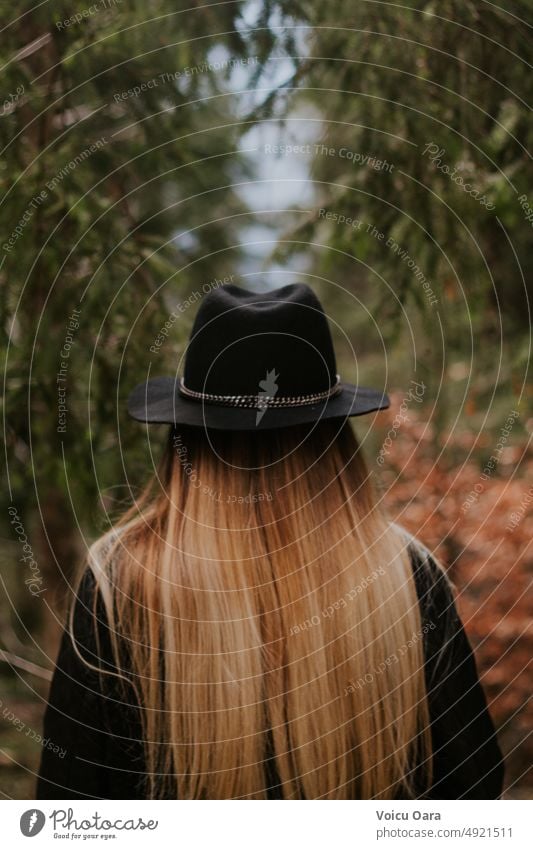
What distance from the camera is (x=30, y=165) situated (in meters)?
2.04

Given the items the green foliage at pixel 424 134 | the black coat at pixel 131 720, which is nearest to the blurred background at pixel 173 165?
the green foliage at pixel 424 134

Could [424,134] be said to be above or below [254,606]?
above

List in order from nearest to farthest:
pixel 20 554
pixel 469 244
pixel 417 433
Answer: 1. pixel 469 244
2. pixel 417 433
3. pixel 20 554

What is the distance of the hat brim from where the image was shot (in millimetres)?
1414

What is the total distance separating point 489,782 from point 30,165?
1.98 metres

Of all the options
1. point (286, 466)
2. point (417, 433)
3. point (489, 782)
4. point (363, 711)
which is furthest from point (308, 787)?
point (417, 433)

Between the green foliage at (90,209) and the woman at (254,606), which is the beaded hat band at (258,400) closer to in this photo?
the woman at (254,606)

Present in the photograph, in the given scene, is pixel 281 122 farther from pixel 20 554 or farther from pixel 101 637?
pixel 20 554

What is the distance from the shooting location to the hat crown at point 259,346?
1.45 meters
